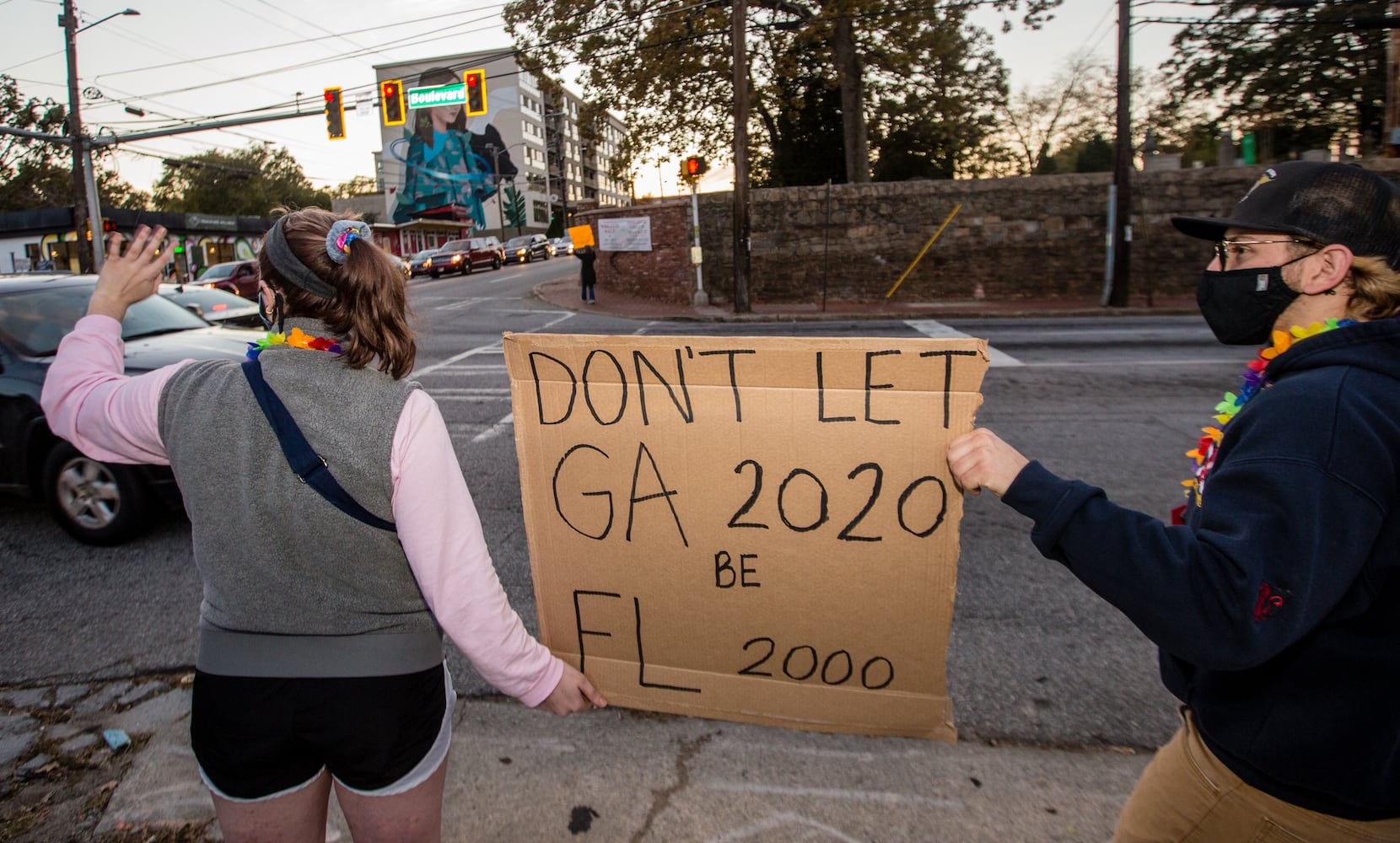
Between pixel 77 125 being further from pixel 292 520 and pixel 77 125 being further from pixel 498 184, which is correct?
pixel 498 184

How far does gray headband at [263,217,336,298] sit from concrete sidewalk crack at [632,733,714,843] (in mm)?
1730

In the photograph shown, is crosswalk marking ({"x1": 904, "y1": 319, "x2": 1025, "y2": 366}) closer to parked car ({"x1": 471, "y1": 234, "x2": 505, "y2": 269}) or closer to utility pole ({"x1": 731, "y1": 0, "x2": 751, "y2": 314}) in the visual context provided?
utility pole ({"x1": 731, "y1": 0, "x2": 751, "y2": 314})

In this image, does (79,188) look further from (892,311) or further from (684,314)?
(892,311)

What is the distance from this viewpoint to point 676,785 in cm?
259

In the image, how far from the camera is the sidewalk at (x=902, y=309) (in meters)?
17.4

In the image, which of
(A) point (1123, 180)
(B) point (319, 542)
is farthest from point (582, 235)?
(B) point (319, 542)

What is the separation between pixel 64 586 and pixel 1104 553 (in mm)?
5102

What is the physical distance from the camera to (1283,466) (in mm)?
1150

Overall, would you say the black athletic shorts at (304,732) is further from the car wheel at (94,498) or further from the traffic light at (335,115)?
the traffic light at (335,115)

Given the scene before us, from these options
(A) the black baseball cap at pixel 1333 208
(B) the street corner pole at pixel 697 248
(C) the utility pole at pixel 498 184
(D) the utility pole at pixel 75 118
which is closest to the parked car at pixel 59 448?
(A) the black baseball cap at pixel 1333 208

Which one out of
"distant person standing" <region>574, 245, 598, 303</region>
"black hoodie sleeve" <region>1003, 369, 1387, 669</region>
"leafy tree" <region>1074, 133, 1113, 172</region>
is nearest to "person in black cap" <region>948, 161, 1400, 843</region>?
"black hoodie sleeve" <region>1003, 369, 1387, 669</region>

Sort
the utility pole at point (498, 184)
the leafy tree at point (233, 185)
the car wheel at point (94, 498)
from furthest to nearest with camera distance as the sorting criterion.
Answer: the utility pole at point (498, 184) → the leafy tree at point (233, 185) → the car wheel at point (94, 498)

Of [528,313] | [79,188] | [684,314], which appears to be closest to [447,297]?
[528,313]

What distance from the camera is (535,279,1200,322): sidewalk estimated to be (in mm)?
17391
